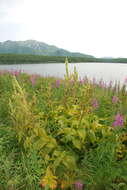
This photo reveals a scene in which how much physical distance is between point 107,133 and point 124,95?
1.66m

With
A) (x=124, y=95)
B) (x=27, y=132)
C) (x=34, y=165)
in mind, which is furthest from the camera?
(x=124, y=95)

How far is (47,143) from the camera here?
6.84 ft

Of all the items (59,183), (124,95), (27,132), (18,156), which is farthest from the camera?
(124,95)

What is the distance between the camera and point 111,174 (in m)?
1.93

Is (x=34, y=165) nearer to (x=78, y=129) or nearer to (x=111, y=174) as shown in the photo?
(x=78, y=129)

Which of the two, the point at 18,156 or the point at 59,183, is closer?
the point at 59,183

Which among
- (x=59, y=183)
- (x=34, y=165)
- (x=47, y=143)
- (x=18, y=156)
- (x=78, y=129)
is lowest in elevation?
(x=59, y=183)

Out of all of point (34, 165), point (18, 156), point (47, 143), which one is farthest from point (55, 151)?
point (18, 156)

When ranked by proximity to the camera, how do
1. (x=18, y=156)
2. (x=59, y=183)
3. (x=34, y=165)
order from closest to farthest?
1. (x=34, y=165)
2. (x=59, y=183)
3. (x=18, y=156)

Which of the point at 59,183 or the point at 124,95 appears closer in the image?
the point at 59,183

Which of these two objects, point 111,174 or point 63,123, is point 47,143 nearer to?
point 63,123

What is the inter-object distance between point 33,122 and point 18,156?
67 centimetres

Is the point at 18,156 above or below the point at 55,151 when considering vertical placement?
below

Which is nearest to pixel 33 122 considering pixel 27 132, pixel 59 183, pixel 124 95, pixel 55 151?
pixel 27 132
